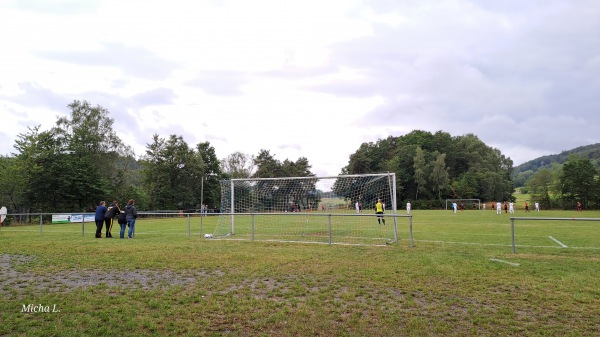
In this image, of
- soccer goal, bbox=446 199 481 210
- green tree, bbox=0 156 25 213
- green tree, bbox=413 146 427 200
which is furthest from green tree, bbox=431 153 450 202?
green tree, bbox=0 156 25 213

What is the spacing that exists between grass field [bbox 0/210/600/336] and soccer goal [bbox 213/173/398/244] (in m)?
5.94

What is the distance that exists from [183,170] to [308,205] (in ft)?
155

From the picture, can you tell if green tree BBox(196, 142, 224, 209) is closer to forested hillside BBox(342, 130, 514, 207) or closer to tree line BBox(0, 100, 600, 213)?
tree line BBox(0, 100, 600, 213)

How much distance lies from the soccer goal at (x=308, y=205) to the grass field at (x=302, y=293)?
594 centimetres

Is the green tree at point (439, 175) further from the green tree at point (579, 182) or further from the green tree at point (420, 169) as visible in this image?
the green tree at point (579, 182)

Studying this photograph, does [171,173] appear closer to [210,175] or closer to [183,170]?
[183,170]

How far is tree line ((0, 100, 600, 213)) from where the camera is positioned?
144 ft

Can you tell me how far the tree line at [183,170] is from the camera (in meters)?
43.9

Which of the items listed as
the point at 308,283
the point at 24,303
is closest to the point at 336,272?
the point at 308,283

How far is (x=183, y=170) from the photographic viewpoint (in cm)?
6253

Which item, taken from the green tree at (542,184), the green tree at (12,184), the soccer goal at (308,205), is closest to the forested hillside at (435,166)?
the green tree at (542,184)

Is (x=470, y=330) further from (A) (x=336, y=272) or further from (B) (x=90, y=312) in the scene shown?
(B) (x=90, y=312)

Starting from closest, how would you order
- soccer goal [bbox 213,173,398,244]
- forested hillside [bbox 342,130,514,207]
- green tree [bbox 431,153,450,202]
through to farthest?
soccer goal [bbox 213,173,398,244]
green tree [bbox 431,153,450,202]
forested hillside [bbox 342,130,514,207]

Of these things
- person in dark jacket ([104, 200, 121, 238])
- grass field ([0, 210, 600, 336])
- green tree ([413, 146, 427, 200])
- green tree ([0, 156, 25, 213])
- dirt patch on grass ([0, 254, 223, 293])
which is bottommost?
grass field ([0, 210, 600, 336])
